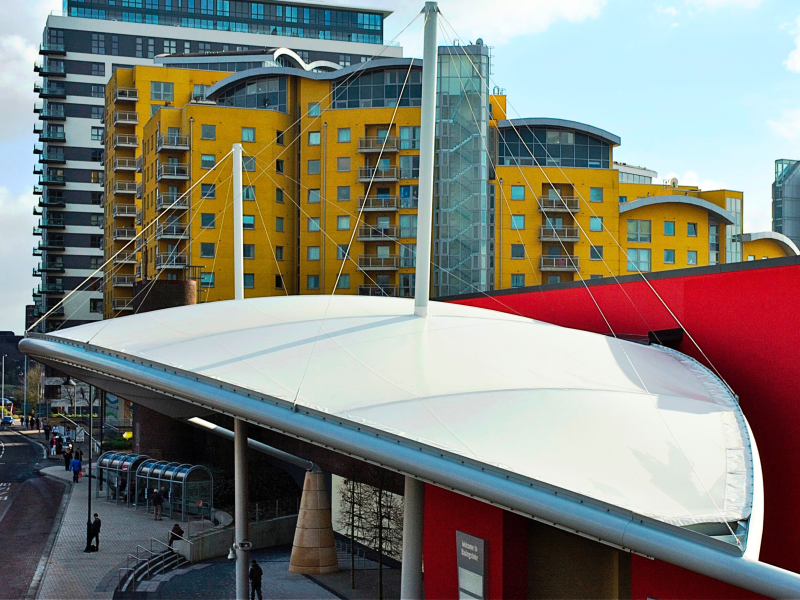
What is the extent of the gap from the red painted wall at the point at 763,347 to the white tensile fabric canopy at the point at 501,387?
785mm

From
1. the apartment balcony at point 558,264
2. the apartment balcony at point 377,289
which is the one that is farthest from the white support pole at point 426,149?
the apartment balcony at point 558,264

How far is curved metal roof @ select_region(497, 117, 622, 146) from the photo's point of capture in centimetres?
6769

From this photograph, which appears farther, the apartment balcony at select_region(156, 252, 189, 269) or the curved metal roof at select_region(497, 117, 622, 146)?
the curved metal roof at select_region(497, 117, 622, 146)

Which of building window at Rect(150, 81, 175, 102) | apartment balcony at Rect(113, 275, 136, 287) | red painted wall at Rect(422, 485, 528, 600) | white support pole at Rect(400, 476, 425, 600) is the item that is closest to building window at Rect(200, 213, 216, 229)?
apartment balcony at Rect(113, 275, 136, 287)

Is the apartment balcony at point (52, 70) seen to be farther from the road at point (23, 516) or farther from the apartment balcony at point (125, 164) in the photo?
the road at point (23, 516)

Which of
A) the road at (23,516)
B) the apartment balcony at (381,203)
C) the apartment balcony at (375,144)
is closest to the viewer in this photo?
the road at (23,516)

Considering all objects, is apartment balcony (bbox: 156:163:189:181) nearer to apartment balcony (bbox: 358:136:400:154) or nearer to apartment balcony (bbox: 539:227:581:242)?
apartment balcony (bbox: 358:136:400:154)

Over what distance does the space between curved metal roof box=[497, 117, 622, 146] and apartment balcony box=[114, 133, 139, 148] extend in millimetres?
38161

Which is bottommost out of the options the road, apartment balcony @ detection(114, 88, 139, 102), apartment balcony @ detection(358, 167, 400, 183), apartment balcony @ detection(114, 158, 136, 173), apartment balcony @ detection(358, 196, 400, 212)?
the road

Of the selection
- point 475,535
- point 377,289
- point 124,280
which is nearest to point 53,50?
point 124,280

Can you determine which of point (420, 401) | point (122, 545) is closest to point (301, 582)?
point (122, 545)

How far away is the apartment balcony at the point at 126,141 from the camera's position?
85.0 m

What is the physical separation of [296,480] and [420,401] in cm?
2615

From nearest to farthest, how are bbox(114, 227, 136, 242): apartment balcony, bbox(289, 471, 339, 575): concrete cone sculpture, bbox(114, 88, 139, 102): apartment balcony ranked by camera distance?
1. bbox(289, 471, 339, 575): concrete cone sculpture
2. bbox(114, 88, 139, 102): apartment balcony
3. bbox(114, 227, 136, 242): apartment balcony
